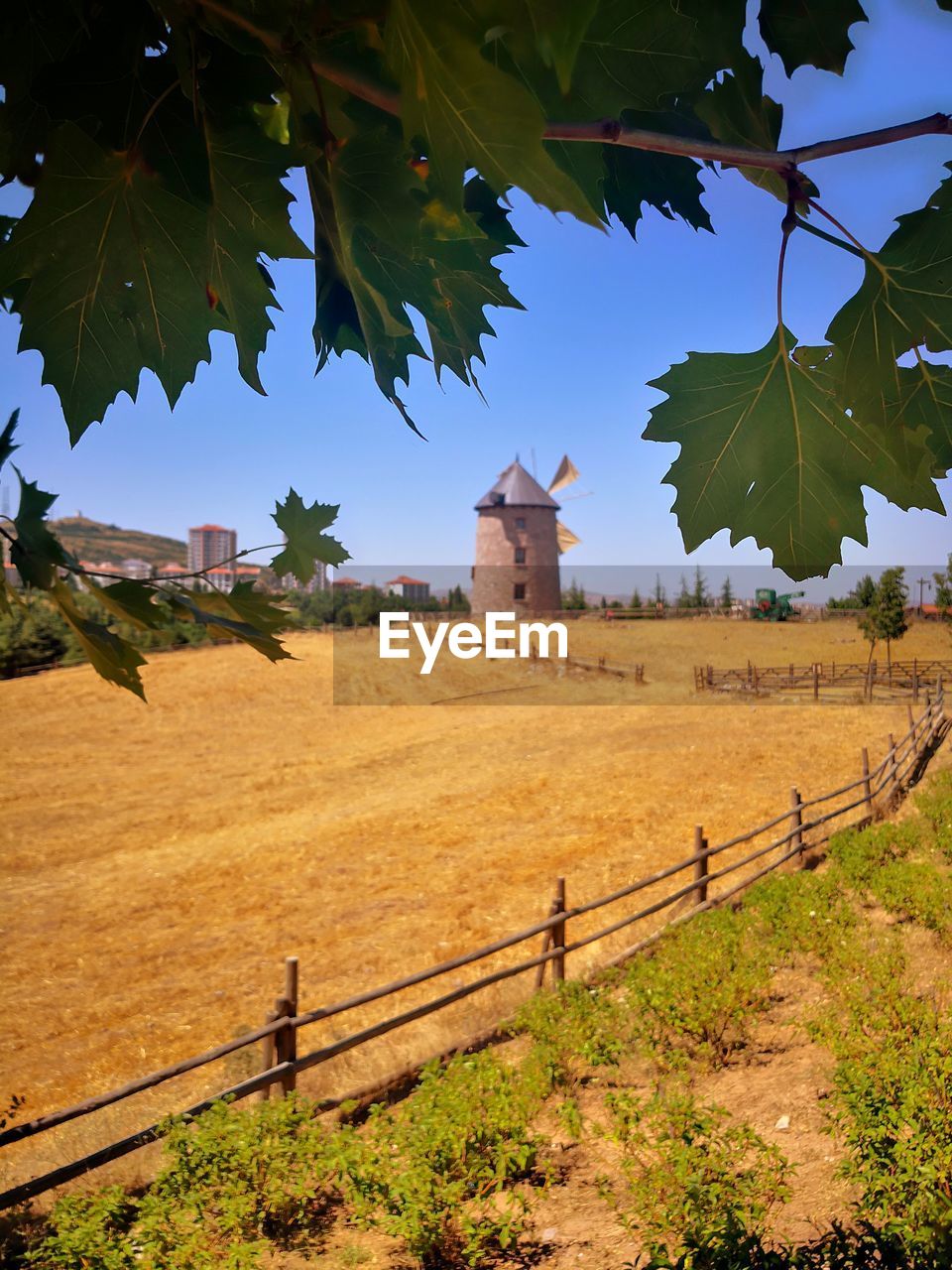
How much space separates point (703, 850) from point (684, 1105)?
493 centimetres

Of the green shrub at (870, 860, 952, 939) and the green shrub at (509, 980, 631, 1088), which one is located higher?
the green shrub at (870, 860, 952, 939)

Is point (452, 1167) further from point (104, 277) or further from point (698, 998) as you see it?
point (104, 277)

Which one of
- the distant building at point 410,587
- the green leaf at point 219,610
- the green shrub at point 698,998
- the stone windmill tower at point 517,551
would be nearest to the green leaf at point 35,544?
the green leaf at point 219,610

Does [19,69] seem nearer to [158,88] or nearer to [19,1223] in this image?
[158,88]

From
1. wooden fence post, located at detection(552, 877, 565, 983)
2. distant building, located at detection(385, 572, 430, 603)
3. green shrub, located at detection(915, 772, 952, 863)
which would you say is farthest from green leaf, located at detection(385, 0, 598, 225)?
distant building, located at detection(385, 572, 430, 603)

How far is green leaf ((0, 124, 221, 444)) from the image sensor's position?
587 millimetres

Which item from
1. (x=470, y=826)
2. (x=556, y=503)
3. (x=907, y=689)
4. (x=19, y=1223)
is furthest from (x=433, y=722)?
(x=19, y=1223)

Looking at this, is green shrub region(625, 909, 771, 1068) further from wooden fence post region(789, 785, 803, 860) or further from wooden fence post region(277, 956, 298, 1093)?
wooden fence post region(789, 785, 803, 860)

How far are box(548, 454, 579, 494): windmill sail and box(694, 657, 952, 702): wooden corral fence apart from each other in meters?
16.2

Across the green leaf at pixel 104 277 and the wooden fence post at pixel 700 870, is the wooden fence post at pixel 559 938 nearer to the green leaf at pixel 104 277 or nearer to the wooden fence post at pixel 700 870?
the wooden fence post at pixel 700 870

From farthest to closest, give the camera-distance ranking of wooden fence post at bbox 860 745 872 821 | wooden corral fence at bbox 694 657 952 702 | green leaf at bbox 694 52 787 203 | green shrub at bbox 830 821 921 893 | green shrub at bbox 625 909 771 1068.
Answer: wooden corral fence at bbox 694 657 952 702, wooden fence post at bbox 860 745 872 821, green shrub at bbox 830 821 921 893, green shrub at bbox 625 909 771 1068, green leaf at bbox 694 52 787 203

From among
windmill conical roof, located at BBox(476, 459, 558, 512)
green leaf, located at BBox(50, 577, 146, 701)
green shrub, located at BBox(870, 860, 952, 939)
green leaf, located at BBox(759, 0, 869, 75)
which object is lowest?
green shrub, located at BBox(870, 860, 952, 939)

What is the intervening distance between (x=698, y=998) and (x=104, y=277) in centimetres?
639

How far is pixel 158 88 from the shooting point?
59 cm
